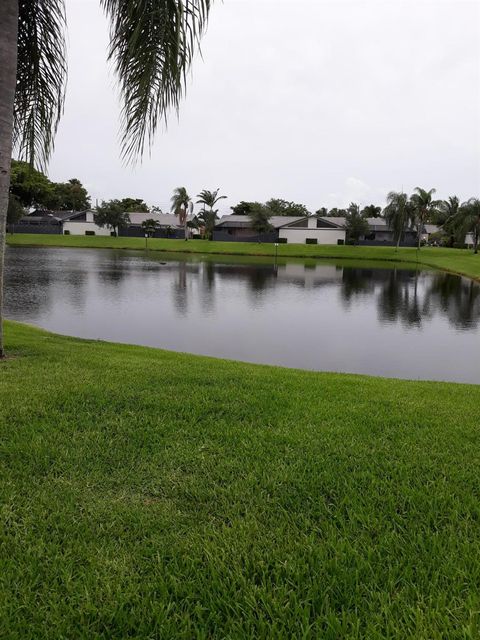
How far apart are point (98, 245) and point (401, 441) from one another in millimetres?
76938

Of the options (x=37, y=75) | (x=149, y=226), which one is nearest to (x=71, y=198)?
(x=149, y=226)

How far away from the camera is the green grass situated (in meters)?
2.14

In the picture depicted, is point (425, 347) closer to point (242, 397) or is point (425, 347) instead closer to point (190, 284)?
point (242, 397)

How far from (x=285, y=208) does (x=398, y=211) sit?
41.8m

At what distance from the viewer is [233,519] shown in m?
2.87

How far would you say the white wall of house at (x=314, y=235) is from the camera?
273 ft

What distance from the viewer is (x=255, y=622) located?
2.10m

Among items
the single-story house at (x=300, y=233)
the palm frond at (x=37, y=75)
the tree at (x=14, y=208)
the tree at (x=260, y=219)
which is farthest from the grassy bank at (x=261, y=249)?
the palm frond at (x=37, y=75)

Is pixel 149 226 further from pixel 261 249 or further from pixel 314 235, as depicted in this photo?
pixel 314 235

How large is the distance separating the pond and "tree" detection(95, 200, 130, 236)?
51718 mm

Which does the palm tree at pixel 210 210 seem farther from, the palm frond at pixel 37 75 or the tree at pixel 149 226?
the palm frond at pixel 37 75

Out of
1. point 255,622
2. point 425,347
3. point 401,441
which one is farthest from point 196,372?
point 425,347

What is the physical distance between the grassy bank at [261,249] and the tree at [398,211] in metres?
3.68

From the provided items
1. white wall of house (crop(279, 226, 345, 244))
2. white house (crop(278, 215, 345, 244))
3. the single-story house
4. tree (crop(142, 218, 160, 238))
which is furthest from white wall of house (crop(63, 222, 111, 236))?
white wall of house (crop(279, 226, 345, 244))
